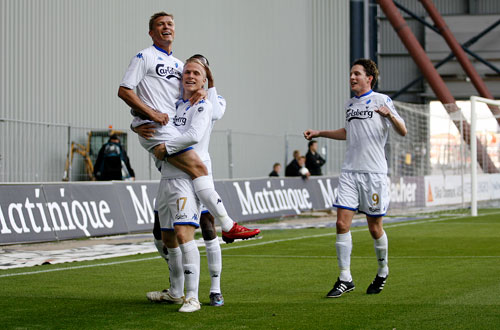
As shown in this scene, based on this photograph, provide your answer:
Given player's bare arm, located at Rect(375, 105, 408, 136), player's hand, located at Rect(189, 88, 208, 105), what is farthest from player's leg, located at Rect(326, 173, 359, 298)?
player's hand, located at Rect(189, 88, 208, 105)

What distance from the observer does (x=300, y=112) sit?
1342 inches

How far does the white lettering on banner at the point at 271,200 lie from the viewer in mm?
20375

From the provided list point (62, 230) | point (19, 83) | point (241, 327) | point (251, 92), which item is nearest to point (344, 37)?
point (251, 92)

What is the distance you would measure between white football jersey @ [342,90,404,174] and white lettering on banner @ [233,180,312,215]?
11703mm

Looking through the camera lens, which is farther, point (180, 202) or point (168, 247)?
point (168, 247)

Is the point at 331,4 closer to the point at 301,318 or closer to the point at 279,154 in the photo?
the point at 279,154

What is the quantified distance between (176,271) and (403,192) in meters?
20.1

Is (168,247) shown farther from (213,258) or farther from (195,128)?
(195,128)

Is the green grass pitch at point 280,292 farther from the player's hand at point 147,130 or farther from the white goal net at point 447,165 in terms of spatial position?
the white goal net at point 447,165

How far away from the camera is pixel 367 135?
8312 mm

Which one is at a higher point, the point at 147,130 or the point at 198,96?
the point at 198,96

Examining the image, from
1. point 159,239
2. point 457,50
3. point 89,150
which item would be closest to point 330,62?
point 457,50

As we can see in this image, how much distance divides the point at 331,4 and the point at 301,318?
30.4 m

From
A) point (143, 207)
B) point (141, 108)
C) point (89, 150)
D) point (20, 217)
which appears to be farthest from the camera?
point (89, 150)
